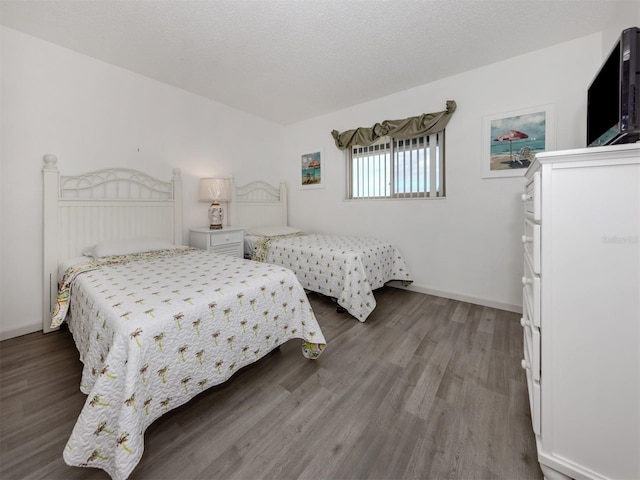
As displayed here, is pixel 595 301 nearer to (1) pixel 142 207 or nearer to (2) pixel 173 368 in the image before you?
(2) pixel 173 368

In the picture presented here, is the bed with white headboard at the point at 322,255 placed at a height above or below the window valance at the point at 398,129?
below

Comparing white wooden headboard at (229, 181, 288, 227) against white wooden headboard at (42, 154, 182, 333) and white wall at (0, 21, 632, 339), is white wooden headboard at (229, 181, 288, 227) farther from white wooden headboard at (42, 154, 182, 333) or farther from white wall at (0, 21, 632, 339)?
white wooden headboard at (42, 154, 182, 333)

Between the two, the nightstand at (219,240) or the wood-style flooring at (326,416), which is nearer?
the wood-style flooring at (326,416)

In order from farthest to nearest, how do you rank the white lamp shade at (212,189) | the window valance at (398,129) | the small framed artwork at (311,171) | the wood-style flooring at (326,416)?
the small framed artwork at (311,171) < the white lamp shade at (212,189) < the window valance at (398,129) < the wood-style flooring at (326,416)

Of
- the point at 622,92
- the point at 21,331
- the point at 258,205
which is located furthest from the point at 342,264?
the point at 21,331

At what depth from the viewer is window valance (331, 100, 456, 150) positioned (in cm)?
284

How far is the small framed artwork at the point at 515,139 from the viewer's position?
2.37m

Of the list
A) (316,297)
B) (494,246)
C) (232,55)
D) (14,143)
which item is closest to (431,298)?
(494,246)

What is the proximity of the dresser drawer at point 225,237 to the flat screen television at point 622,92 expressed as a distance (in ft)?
10.1

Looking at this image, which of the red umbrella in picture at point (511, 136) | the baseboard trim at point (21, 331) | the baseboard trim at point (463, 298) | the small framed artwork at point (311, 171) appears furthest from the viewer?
the small framed artwork at point (311, 171)

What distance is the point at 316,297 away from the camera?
3.08 metres

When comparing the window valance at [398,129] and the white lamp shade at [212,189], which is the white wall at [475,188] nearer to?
the window valance at [398,129]

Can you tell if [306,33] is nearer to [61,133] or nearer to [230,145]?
[230,145]

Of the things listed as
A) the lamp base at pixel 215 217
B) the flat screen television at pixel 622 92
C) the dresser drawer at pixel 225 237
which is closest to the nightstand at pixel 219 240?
the dresser drawer at pixel 225 237
